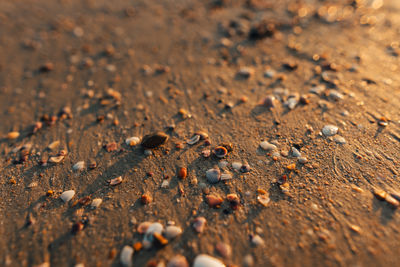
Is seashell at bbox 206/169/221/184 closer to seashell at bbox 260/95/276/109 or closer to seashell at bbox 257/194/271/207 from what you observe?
seashell at bbox 257/194/271/207

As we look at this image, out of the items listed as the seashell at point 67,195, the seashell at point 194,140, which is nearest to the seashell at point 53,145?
the seashell at point 67,195

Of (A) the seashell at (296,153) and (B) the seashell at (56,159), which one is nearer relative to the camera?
(A) the seashell at (296,153)

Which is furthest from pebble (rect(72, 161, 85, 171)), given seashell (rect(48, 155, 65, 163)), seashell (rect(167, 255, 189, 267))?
seashell (rect(167, 255, 189, 267))

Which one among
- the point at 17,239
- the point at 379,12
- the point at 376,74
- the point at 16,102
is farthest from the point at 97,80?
the point at 379,12

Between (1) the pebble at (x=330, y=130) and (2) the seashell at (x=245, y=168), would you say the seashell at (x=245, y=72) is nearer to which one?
(1) the pebble at (x=330, y=130)

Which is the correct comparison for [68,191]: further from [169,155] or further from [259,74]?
[259,74]

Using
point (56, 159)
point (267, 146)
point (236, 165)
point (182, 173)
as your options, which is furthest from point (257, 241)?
point (56, 159)

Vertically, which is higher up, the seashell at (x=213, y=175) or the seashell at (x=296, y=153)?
the seashell at (x=296, y=153)
